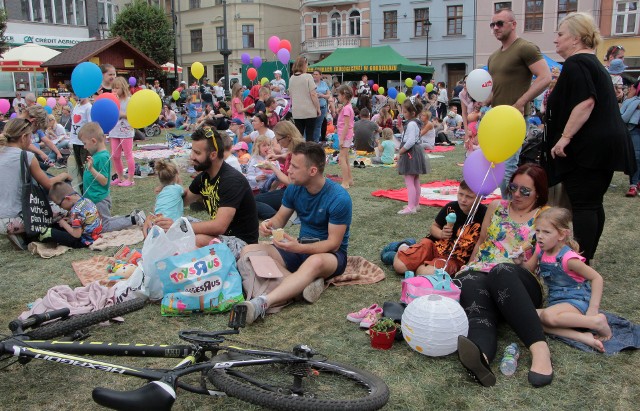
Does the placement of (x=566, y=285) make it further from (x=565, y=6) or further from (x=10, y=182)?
(x=565, y=6)

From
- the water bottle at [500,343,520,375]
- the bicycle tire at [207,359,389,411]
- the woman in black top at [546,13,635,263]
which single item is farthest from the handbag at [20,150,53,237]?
the woman in black top at [546,13,635,263]

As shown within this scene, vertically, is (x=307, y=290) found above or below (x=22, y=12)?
below

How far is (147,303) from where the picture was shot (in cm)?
390

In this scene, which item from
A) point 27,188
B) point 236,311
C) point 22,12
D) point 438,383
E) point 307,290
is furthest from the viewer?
point 22,12

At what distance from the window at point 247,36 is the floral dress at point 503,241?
150ft

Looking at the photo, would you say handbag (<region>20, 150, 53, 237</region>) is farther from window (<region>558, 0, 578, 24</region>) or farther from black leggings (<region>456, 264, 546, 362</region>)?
window (<region>558, 0, 578, 24</region>)

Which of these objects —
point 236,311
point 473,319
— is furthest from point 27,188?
point 473,319

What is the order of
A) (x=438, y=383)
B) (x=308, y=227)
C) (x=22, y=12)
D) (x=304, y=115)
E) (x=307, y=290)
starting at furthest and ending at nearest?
(x=22, y=12) → (x=304, y=115) → (x=308, y=227) → (x=307, y=290) → (x=438, y=383)

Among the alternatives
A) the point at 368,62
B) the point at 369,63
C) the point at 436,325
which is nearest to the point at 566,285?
the point at 436,325

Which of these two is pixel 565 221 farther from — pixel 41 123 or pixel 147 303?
pixel 41 123

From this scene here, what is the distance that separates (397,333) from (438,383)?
49 cm

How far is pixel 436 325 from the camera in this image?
2951 mm

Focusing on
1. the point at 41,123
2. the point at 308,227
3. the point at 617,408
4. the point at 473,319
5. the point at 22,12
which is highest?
the point at 22,12

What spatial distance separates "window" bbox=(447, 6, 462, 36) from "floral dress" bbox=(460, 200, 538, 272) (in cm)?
3571
